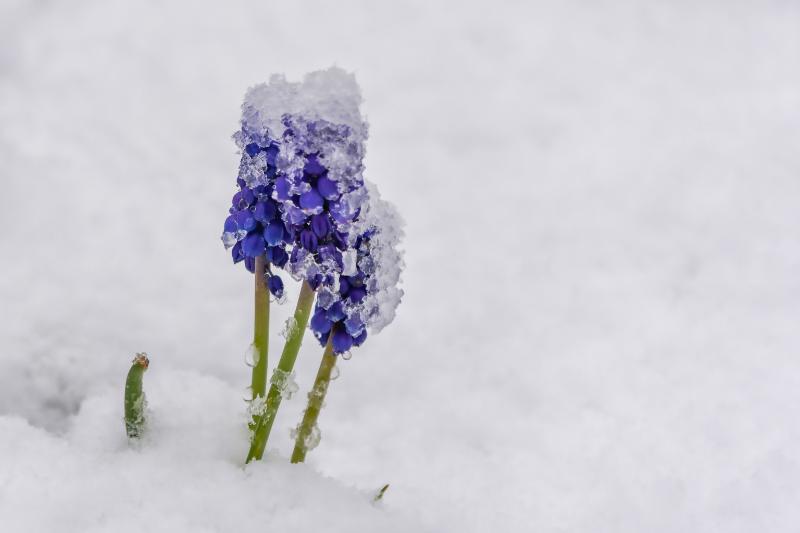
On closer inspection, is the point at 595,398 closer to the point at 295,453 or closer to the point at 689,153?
the point at 295,453

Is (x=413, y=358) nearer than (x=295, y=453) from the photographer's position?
No

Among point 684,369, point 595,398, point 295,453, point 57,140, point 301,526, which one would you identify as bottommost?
point 301,526

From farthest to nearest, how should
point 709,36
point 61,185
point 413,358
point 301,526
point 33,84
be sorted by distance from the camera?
1. point 709,36
2. point 33,84
3. point 61,185
4. point 413,358
5. point 301,526

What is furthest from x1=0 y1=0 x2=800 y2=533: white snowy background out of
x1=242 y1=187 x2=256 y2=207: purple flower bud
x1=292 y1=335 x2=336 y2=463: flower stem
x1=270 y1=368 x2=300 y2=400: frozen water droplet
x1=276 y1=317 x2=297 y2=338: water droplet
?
x1=242 y1=187 x2=256 y2=207: purple flower bud

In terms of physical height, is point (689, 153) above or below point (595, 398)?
above

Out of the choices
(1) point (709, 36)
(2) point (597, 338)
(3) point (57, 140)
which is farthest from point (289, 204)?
(1) point (709, 36)

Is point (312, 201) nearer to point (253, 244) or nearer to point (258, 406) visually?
point (253, 244)
